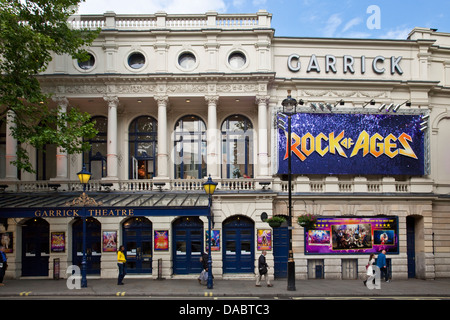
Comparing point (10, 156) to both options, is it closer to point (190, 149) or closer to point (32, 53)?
point (32, 53)

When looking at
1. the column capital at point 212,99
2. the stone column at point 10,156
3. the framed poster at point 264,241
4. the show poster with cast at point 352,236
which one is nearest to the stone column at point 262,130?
the column capital at point 212,99

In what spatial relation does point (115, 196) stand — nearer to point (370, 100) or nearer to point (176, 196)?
point (176, 196)

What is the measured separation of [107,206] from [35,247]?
23.1 feet

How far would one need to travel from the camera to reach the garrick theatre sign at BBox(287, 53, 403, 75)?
86.8 ft

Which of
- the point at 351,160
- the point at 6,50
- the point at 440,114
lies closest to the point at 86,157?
the point at 6,50

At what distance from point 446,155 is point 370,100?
6.80 metres

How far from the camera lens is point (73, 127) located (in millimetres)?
21609

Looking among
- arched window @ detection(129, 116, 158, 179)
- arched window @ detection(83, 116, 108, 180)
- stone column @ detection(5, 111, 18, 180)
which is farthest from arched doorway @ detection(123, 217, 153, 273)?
stone column @ detection(5, 111, 18, 180)

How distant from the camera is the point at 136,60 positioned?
85.9 ft

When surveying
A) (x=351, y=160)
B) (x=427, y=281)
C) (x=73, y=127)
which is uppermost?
(x=73, y=127)

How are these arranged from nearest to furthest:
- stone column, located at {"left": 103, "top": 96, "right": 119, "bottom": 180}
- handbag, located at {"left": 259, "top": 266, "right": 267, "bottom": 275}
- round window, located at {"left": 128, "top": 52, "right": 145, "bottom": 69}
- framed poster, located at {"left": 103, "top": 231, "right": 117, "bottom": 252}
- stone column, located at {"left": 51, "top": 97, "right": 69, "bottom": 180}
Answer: handbag, located at {"left": 259, "top": 266, "right": 267, "bottom": 275} → framed poster, located at {"left": 103, "top": 231, "right": 117, "bottom": 252} → stone column, located at {"left": 51, "top": 97, "right": 69, "bottom": 180} → stone column, located at {"left": 103, "top": 96, "right": 119, "bottom": 180} → round window, located at {"left": 128, "top": 52, "right": 145, "bottom": 69}

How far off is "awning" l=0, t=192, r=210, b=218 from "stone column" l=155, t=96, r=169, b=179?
2036 millimetres

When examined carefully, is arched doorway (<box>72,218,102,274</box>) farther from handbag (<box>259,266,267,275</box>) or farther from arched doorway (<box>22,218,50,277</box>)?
handbag (<box>259,266,267,275</box>)

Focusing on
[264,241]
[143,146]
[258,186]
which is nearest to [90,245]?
[143,146]
